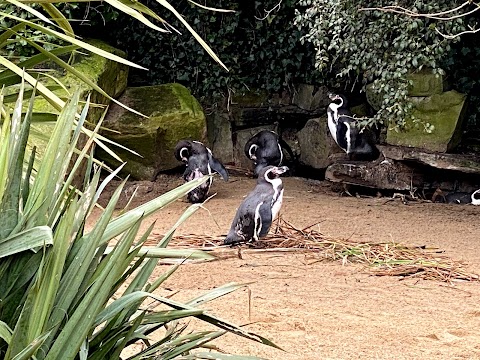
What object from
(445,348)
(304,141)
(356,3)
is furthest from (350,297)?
(304,141)

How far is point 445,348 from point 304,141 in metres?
7.31

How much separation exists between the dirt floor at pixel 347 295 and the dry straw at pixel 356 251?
10cm

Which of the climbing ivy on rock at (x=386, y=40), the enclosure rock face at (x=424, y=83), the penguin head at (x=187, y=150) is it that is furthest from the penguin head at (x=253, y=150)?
the climbing ivy on rock at (x=386, y=40)

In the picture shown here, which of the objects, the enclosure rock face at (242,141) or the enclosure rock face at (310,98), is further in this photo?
the enclosure rock face at (242,141)

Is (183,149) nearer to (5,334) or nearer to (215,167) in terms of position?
(215,167)

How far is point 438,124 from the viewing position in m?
8.79

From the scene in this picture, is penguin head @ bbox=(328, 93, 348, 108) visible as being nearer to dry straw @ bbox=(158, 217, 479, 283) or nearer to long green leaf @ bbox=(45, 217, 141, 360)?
dry straw @ bbox=(158, 217, 479, 283)

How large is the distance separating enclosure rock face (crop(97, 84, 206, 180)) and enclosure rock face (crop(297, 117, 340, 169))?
1.83m

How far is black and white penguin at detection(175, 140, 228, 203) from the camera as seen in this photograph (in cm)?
815

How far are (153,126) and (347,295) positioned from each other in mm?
4965

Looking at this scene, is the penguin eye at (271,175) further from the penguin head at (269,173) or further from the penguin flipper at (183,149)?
the penguin flipper at (183,149)

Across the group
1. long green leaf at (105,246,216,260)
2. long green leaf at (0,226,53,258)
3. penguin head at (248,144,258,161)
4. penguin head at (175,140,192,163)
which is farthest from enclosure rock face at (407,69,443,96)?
long green leaf at (0,226,53,258)

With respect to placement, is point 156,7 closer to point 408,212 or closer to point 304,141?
point 304,141

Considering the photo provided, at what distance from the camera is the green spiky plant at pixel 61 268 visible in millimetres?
1369
